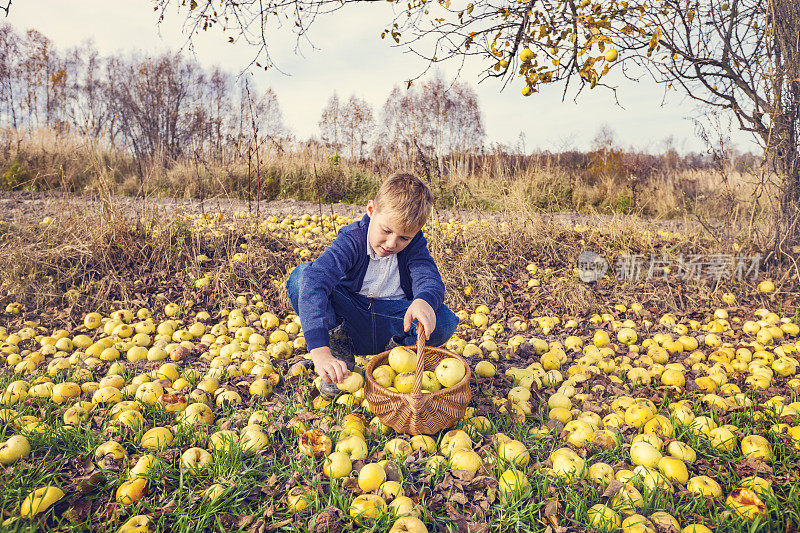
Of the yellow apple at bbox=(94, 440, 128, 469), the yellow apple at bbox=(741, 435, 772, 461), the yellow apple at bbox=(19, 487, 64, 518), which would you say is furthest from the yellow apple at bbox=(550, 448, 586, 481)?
the yellow apple at bbox=(19, 487, 64, 518)

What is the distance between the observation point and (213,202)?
25.5 feet

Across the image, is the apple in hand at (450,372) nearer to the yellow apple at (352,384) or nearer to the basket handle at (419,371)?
the basket handle at (419,371)

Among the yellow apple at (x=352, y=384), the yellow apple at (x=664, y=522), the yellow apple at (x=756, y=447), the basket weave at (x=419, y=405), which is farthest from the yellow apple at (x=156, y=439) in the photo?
the yellow apple at (x=756, y=447)

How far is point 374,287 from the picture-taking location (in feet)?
9.91

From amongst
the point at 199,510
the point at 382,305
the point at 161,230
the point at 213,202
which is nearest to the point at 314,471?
the point at 199,510

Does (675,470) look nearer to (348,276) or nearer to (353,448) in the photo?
(353,448)

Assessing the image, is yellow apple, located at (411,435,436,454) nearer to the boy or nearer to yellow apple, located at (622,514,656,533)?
the boy

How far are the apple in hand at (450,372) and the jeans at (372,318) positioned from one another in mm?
528

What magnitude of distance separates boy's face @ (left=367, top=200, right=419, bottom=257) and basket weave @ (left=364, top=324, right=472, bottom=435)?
1.67ft

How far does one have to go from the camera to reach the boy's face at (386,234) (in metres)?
2.54

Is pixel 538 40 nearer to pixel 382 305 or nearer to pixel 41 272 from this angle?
pixel 382 305

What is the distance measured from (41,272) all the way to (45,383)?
2.42m

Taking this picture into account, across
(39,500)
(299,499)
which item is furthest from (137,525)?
(299,499)

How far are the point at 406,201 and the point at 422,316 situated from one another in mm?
635
